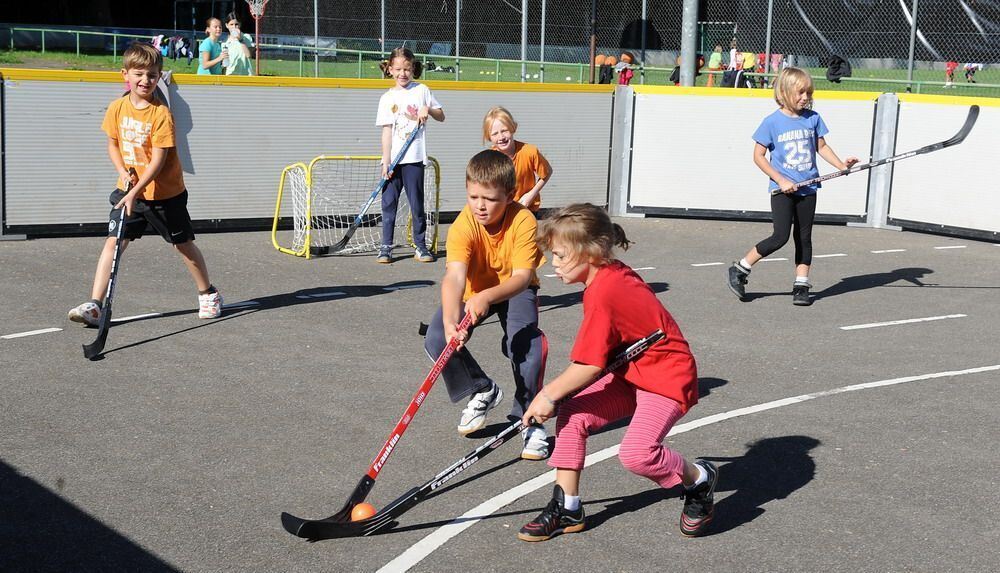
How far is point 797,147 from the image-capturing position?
9570 millimetres

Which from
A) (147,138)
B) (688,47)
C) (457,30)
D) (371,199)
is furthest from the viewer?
(457,30)

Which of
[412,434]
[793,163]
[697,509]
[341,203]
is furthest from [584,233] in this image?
[341,203]

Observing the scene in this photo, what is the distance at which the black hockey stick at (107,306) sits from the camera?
7180 millimetres

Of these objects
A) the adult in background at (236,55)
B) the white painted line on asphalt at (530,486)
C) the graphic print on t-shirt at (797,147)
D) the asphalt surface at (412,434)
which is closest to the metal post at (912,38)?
the asphalt surface at (412,434)

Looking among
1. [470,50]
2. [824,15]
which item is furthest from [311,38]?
[824,15]

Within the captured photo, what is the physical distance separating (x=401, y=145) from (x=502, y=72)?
13.5 meters

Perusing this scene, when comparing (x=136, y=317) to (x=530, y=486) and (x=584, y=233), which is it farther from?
(x=584, y=233)

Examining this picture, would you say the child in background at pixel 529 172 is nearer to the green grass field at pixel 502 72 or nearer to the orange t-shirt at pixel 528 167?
the orange t-shirt at pixel 528 167

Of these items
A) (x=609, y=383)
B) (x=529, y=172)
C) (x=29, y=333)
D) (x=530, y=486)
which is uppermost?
(x=529, y=172)

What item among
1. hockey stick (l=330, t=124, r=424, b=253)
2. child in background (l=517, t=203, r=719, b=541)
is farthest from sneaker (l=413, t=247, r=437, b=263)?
child in background (l=517, t=203, r=719, b=541)

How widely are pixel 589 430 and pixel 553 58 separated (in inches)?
830

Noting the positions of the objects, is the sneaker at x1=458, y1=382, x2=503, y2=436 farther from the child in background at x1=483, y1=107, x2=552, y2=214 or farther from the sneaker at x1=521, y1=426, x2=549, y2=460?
the child in background at x1=483, y1=107, x2=552, y2=214

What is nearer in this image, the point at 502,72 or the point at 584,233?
the point at 584,233

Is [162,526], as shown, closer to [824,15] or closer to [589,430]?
[589,430]
